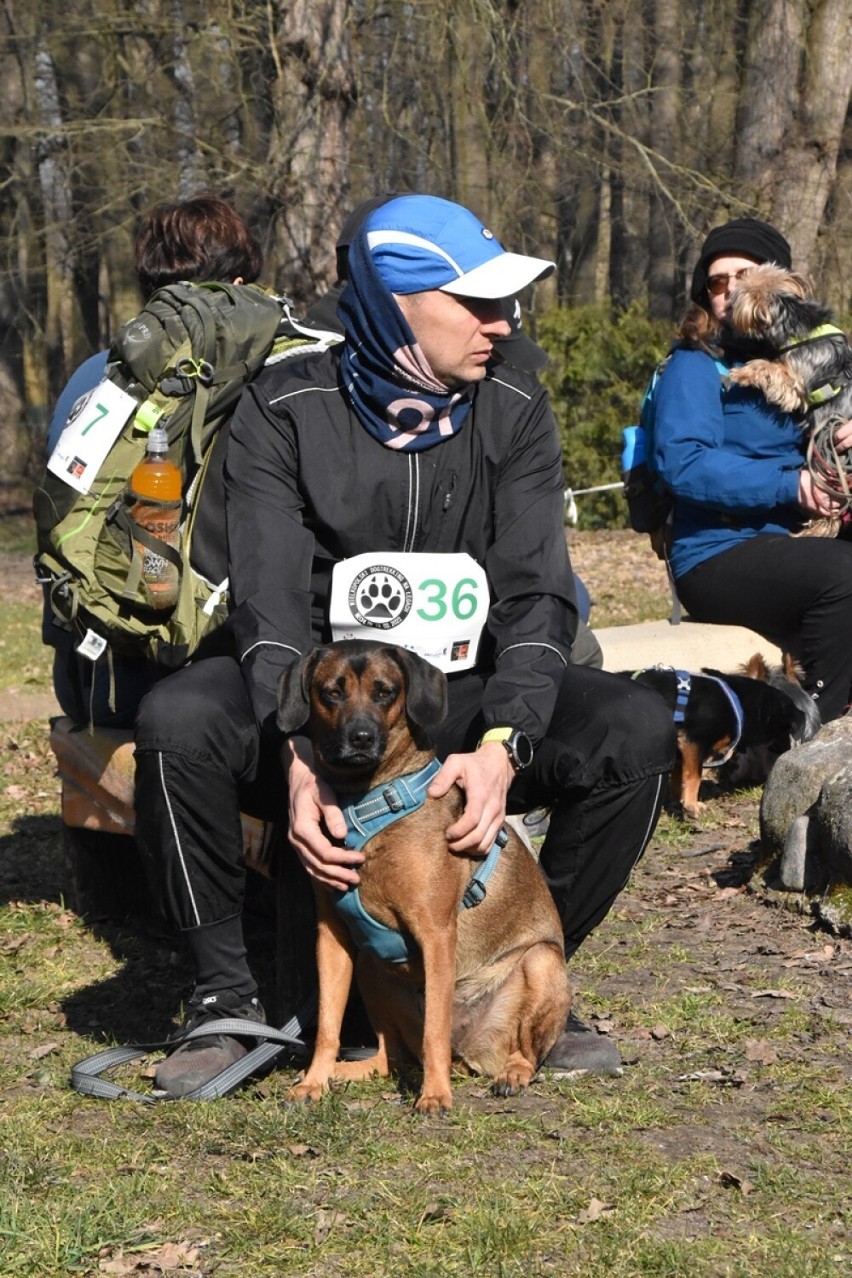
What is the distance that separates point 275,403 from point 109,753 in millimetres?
1427

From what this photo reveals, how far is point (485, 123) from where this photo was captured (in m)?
13.8

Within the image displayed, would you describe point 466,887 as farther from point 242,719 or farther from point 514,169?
point 514,169

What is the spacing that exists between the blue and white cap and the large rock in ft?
7.04

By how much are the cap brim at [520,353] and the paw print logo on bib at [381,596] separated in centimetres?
70

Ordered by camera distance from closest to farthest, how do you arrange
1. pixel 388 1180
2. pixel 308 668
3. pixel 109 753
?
1. pixel 388 1180
2. pixel 308 668
3. pixel 109 753

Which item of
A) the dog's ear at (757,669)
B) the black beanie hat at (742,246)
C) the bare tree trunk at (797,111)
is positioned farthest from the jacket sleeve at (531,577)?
the bare tree trunk at (797,111)

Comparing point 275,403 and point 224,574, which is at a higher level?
point 275,403

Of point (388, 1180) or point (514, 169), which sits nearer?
point (388, 1180)

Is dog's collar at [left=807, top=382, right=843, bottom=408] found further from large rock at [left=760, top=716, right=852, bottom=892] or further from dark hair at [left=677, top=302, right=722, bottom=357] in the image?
large rock at [left=760, top=716, right=852, bottom=892]

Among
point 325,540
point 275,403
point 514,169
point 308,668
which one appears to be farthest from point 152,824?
point 514,169

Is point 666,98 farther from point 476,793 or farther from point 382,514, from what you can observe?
point 476,793

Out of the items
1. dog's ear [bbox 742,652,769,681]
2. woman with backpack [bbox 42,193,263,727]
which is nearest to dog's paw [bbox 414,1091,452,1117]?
woman with backpack [bbox 42,193,263,727]

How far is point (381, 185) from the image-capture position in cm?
1519

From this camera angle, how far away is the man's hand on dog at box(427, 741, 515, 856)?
3557mm
